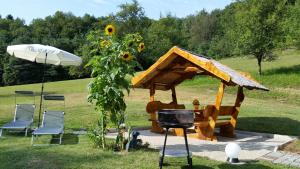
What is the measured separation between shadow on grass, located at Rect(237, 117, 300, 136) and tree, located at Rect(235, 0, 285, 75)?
1651 cm

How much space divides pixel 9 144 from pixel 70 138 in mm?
1644

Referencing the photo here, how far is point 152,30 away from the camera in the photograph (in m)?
58.2

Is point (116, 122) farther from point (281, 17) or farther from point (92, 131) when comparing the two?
point (281, 17)

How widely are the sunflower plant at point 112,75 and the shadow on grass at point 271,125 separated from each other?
19.7 ft

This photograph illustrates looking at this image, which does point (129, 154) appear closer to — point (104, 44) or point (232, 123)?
point (104, 44)

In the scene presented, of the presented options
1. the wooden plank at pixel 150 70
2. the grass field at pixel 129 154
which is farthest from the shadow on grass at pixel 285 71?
the wooden plank at pixel 150 70

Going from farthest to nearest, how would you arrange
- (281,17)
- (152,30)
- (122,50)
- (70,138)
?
(152,30), (281,17), (70,138), (122,50)

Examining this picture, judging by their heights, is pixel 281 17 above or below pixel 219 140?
above

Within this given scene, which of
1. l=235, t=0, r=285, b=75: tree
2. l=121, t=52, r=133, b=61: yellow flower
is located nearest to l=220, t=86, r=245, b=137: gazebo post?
l=121, t=52, r=133, b=61: yellow flower

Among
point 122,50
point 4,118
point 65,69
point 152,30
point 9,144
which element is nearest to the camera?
point 122,50

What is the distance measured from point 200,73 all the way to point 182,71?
23.7 inches

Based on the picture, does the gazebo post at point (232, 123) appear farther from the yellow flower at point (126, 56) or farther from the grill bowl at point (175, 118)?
the grill bowl at point (175, 118)

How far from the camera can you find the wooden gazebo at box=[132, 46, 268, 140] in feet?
34.4

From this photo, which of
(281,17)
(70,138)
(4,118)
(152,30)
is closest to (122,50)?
(70,138)
